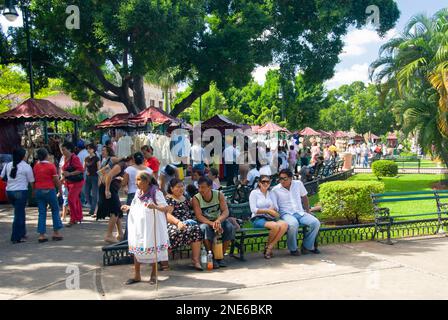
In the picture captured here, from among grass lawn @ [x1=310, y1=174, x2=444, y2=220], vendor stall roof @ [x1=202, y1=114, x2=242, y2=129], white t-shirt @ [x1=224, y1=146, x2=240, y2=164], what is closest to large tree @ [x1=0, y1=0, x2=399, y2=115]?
vendor stall roof @ [x1=202, y1=114, x2=242, y2=129]

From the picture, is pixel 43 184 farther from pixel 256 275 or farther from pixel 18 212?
pixel 256 275

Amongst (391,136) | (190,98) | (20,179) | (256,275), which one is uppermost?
(391,136)

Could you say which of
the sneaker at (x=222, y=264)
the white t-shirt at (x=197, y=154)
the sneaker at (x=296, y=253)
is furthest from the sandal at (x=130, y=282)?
the white t-shirt at (x=197, y=154)

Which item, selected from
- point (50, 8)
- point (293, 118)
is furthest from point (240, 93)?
point (50, 8)

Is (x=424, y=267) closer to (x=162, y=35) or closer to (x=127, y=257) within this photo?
(x=127, y=257)

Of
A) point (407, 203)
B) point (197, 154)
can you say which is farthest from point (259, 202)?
point (197, 154)

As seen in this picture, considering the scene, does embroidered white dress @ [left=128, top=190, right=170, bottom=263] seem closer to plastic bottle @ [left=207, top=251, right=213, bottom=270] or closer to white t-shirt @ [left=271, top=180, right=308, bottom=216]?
plastic bottle @ [left=207, top=251, right=213, bottom=270]

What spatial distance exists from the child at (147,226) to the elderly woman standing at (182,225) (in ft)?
1.22

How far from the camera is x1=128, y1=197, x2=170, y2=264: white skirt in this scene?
5309 mm

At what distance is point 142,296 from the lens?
4.96m

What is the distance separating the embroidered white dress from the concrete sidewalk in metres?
0.39

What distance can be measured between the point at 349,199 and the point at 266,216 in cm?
241

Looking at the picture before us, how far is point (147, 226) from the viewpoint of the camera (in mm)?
5340
